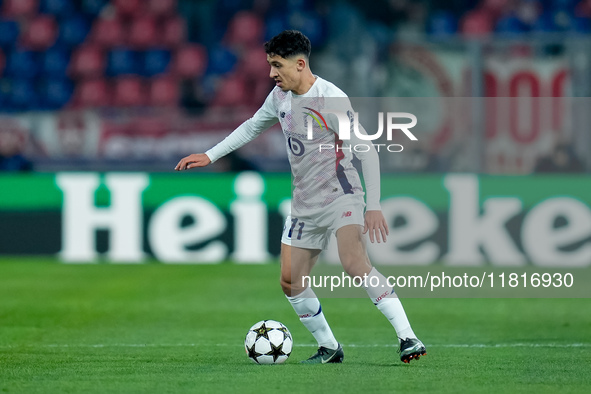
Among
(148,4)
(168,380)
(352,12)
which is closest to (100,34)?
(148,4)

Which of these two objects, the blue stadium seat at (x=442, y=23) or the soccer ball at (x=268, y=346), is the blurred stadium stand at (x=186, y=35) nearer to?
the blue stadium seat at (x=442, y=23)

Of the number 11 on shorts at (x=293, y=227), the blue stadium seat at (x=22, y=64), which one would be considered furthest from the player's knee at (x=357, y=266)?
the blue stadium seat at (x=22, y=64)

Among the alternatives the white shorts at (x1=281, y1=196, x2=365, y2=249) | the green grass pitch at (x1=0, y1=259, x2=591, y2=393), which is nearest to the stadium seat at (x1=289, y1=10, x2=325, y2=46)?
the green grass pitch at (x1=0, y1=259, x2=591, y2=393)

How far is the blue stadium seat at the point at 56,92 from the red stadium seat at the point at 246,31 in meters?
2.53

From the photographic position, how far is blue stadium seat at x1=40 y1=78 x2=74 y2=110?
1556 centimetres

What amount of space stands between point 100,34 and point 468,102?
23.5 feet

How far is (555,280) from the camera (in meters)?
11.1

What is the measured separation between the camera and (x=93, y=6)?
16.7m

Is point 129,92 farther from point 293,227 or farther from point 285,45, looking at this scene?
point 285,45

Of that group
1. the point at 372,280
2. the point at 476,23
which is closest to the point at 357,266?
the point at 372,280

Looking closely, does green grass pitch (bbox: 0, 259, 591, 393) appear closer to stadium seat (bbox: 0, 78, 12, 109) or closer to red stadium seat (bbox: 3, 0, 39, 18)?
stadium seat (bbox: 0, 78, 12, 109)

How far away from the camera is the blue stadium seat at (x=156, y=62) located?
1589 centimetres

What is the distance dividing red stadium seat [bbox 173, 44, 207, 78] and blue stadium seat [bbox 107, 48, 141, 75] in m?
0.65

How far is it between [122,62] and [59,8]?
5.38 ft
